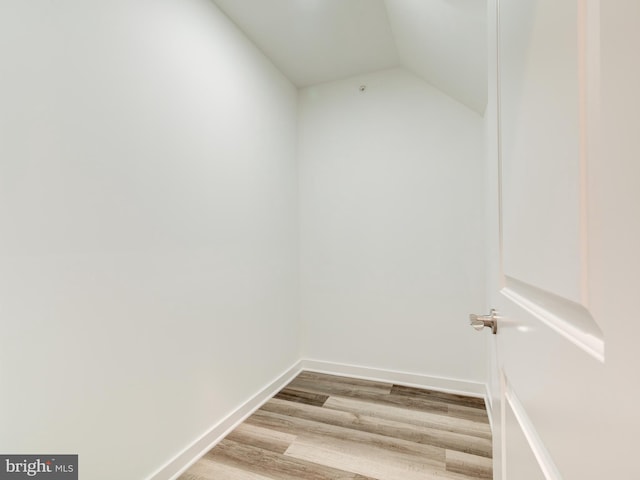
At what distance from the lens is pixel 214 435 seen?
1.71 m

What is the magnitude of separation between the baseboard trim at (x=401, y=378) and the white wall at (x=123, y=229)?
76 cm

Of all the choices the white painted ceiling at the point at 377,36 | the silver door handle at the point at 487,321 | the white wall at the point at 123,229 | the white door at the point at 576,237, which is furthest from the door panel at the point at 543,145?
the white wall at the point at 123,229

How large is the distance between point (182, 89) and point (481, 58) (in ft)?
5.10

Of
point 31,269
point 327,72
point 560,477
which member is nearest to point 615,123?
point 560,477

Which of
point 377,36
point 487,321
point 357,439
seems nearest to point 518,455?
point 487,321

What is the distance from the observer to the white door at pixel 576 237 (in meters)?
0.23

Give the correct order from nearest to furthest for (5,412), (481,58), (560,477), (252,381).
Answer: (560,477), (5,412), (481,58), (252,381)

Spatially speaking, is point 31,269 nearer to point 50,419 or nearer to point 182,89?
point 50,419

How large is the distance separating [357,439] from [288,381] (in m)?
0.89

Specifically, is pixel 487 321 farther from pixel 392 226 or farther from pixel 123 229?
pixel 392 226

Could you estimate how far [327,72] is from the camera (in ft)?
8.23

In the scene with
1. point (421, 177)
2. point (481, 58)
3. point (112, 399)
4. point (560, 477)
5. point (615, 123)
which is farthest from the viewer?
point (421, 177)

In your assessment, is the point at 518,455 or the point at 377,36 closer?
the point at 518,455

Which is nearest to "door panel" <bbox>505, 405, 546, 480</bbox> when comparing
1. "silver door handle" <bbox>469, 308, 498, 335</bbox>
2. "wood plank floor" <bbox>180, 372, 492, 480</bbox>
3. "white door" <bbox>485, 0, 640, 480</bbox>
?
"white door" <bbox>485, 0, 640, 480</bbox>
